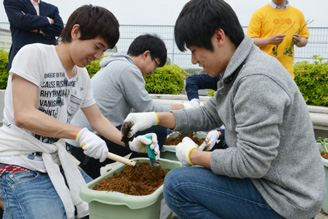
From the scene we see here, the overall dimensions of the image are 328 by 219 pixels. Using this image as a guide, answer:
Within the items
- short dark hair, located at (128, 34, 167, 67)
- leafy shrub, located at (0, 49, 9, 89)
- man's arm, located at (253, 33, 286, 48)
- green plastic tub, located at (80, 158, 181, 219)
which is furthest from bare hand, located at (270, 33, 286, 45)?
leafy shrub, located at (0, 49, 9, 89)

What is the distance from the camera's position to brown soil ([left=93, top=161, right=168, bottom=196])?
1.62m

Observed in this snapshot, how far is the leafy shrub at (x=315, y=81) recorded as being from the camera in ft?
13.3

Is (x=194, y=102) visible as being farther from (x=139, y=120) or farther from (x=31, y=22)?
(x=31, y=22)

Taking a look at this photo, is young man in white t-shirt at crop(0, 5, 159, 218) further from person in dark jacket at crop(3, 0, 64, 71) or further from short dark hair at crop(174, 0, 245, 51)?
person in dark jacket at crop(3, 0, 64, 71)

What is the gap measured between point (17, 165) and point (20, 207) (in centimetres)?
25

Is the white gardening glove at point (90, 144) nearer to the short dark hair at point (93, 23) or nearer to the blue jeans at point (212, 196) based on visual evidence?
the blue jeans at point (212, 196)

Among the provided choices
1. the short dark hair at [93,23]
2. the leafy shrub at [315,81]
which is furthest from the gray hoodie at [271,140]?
the leafy shrub at [315,81]

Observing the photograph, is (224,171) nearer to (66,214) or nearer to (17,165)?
(66,214)

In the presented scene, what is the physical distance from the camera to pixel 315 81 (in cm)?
409

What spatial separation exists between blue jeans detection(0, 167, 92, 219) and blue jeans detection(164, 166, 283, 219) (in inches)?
25.2

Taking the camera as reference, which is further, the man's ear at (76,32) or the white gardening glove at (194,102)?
the white gardening glove at (194,102)

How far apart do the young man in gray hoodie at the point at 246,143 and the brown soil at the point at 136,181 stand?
0.74 feet

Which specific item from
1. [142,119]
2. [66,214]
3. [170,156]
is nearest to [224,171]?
[142,119]

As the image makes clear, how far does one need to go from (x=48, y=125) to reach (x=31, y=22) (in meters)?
2.34
